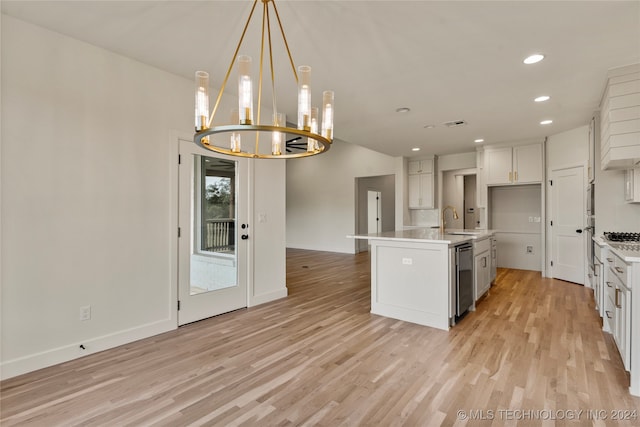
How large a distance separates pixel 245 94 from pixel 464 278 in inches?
125

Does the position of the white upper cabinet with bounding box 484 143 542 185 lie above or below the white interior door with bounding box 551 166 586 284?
above

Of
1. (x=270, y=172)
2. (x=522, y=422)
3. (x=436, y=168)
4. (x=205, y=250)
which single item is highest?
(x=436, y=168)

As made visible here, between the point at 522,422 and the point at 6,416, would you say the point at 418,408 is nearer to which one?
the point at 522,422

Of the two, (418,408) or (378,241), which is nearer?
(418,408)

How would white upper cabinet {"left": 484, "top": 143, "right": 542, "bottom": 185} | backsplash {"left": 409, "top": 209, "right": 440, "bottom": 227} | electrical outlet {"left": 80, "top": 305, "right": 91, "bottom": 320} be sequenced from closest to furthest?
electrical outlet {"left": 80, "top": 305, "right": 91, "bottom": 320}, white upper cabinet {"left": 484, "top": 143, "right": 542, "bottom": 185}, backsplash {"left": 409, "top": 209, "right": 440, "bottom": 227}

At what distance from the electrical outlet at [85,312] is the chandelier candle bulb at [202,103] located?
2067 millimetres

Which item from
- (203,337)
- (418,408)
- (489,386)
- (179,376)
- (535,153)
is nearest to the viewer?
(418,408)

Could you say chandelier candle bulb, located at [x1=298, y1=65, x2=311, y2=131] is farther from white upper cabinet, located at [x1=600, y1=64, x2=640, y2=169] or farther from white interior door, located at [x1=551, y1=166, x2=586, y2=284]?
white interior door, located at [x1=551, y1=166, x2=586, y2=284]

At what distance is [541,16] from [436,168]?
554cm

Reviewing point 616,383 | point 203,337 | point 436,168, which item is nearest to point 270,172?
point 203,337

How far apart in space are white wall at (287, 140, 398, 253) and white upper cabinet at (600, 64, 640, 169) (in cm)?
506

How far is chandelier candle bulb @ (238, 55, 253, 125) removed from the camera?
1.65 m

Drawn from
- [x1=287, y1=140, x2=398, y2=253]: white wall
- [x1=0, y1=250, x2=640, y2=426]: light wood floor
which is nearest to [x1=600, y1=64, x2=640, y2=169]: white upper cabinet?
[x1=0, y1=250, x2=640, y2=426]: light wood floor

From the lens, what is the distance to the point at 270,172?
4391 mm
